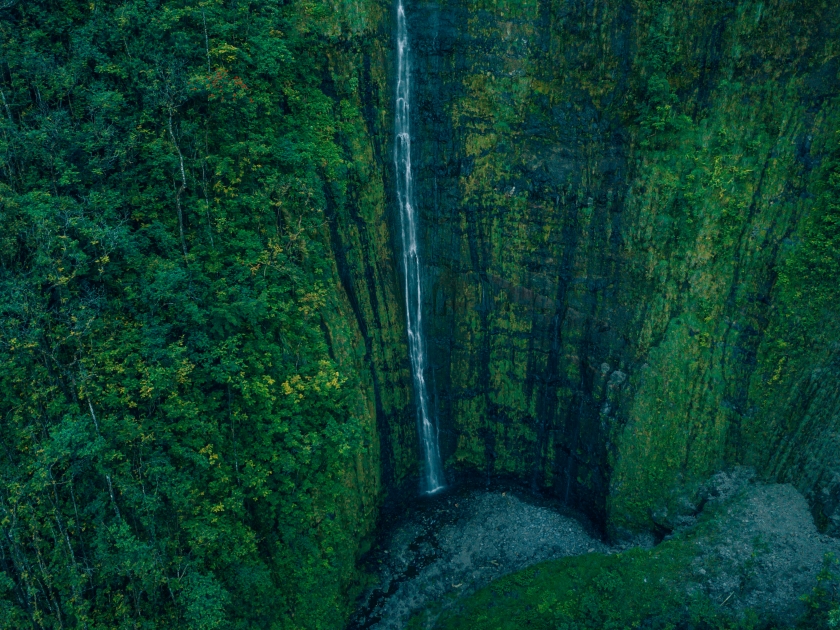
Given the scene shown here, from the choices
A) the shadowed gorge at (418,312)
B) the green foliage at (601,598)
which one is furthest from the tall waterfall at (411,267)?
the green foliage at (601,598)

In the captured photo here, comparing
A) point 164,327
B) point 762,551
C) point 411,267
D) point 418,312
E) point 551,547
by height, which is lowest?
point 551,547

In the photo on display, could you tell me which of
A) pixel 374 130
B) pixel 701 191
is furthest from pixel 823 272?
pixel 374 130

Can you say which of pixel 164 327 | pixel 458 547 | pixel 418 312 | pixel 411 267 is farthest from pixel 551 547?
pixel 164 327

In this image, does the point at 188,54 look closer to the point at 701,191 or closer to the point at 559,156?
the point at 559,156

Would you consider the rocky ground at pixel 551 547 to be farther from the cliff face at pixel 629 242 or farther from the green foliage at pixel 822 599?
the cliff face at pixel 629 242

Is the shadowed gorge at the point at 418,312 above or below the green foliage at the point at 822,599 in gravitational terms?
above

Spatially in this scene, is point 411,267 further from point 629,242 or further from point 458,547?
point 458,547
